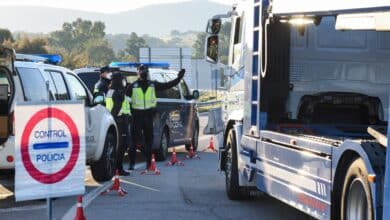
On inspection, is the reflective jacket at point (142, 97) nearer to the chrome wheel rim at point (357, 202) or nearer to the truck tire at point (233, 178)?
the truck tire at point (233, 178)

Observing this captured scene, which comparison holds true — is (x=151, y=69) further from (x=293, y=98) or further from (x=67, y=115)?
(x=67, y=115)

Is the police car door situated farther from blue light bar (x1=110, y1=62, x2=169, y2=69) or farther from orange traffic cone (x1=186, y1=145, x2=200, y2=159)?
orange traffic cone (x1=186, y1=145, x2=200, y2=159)

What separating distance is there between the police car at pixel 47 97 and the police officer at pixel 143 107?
3.44 ft

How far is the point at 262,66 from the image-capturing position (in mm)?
8203

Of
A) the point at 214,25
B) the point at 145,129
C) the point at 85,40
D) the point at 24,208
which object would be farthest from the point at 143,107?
the point at 85,40

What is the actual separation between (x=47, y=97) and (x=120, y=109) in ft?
10.3

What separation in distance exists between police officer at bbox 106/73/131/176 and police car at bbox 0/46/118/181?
1.72 ft

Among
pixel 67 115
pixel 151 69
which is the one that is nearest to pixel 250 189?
pixel 67 115

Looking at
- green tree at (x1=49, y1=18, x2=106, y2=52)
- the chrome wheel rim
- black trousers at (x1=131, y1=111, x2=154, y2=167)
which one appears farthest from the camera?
green tree at (x1=49, y1=18, x2=106, y2=52)

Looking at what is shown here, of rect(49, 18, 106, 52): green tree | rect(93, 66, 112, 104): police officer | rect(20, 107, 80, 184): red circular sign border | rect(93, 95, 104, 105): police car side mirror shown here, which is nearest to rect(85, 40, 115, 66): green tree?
rect(49, 18, 106, 52): green tree

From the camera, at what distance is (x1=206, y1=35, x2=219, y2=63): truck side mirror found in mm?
10367

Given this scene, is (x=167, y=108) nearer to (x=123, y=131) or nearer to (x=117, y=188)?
(x=123, y=131)

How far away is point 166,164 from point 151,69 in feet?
6.64

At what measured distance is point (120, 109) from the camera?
1230cm
